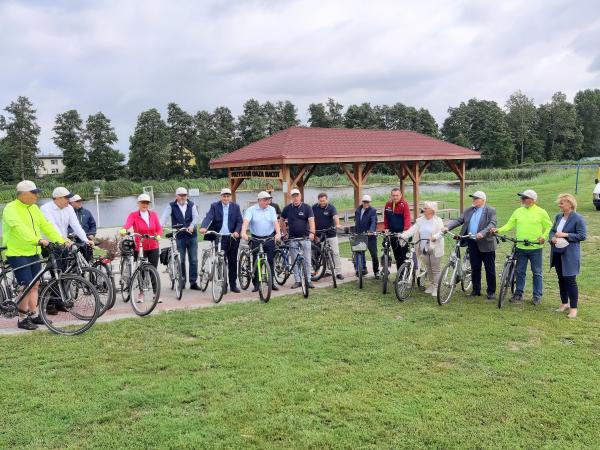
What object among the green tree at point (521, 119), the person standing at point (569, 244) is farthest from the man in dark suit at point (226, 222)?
the green tree at point (521, 119)

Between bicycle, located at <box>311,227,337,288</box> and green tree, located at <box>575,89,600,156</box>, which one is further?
green tree, located at <box>575,89,600,156</box>

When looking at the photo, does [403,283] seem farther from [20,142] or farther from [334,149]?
[20,142]

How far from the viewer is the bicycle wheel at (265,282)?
6.66m

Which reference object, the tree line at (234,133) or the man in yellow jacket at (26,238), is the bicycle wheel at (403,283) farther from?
the tree line at (234,133)

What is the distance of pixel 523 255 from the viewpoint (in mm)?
6570

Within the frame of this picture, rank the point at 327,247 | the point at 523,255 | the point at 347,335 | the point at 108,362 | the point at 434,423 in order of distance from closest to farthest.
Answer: the point at 434,423, the point at 108,362, the point at 347,335, the point at 523,255, the point at 327,247

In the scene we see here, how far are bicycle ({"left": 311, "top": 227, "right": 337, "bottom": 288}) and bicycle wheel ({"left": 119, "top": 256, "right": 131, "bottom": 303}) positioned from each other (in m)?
2.80

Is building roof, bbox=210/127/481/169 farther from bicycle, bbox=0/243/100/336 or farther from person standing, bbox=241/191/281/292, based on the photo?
bicycle, bbox=0/243/100/336

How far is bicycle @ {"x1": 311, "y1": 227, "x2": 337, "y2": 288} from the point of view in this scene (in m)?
7.73

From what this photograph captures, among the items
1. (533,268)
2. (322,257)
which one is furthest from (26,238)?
(533,268)

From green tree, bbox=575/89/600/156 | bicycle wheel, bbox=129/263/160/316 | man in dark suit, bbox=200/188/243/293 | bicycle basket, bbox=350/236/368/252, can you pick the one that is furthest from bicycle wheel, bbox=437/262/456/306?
green tree, bbox=575/89/600/156

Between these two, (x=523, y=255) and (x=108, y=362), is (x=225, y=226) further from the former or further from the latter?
(x=523, y=255)

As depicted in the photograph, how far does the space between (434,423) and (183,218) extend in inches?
190

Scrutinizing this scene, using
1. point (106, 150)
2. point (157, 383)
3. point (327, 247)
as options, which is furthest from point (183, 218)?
point (106, 150)
